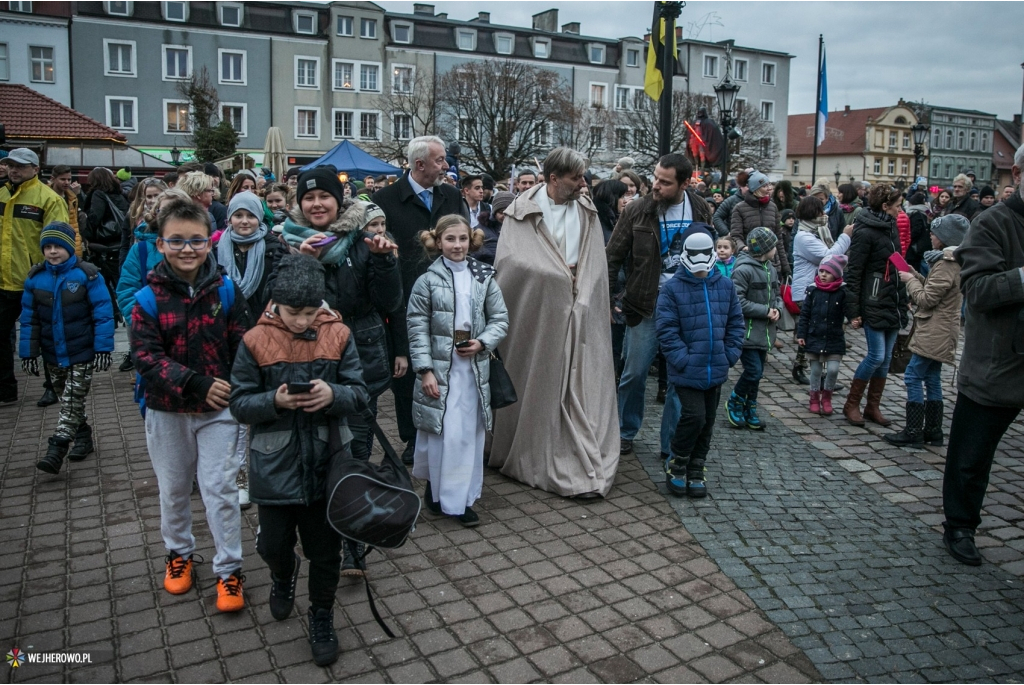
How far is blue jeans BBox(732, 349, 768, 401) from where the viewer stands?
740 cm

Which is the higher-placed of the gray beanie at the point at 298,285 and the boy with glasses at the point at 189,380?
the gray beanie at the point at 298,285

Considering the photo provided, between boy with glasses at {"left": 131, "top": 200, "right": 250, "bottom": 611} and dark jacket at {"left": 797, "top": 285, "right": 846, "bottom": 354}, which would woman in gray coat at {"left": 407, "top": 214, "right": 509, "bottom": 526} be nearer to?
boy with glasses at {"left": 131, "top": 200, "right": 250, "bottom": 611}

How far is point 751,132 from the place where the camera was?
186 feet

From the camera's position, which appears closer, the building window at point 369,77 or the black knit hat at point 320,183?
the black knit hat at point 320,183

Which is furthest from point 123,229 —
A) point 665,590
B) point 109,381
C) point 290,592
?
point 665,590

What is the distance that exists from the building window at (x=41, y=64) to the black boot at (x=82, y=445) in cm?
4514

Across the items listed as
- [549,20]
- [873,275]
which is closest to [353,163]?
[873,275]

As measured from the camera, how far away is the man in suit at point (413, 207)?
5906 mm

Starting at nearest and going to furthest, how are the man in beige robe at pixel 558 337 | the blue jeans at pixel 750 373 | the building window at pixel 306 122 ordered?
the man in beige robe at pixel 558 337 < the blue jeans at pixel 750 373 < the building window at pixel 306 122

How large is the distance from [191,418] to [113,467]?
2637 millimetres

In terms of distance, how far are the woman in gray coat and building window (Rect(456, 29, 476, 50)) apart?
176ft

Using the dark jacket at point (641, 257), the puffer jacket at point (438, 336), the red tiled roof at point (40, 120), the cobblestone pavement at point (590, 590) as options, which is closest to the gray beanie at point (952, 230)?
the cobblestone pavement at point (590, 590)

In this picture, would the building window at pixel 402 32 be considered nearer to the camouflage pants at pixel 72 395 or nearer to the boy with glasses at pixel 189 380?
the camouflage pants at pixel 72 395

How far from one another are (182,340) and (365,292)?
3.29 ft
